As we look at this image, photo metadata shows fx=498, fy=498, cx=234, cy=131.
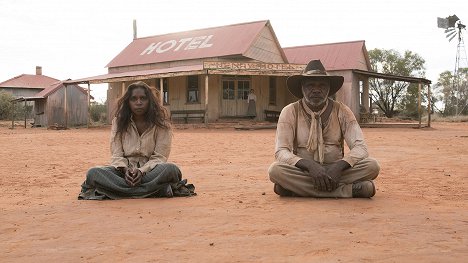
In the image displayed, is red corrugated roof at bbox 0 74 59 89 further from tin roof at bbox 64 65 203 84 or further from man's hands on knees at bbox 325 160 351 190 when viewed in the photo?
man's hands on knees at bbox 325 160 351 190

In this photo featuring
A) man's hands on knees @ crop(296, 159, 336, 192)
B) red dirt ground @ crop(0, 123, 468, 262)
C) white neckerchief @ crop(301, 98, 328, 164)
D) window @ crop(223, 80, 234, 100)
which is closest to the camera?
red dirt ground @ crop(0, 123, 468, 262)

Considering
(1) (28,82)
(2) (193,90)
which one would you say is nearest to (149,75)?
(2) (193,90)

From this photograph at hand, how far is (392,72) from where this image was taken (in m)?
42.2

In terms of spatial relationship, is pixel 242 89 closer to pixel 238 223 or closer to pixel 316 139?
pixel 316 139

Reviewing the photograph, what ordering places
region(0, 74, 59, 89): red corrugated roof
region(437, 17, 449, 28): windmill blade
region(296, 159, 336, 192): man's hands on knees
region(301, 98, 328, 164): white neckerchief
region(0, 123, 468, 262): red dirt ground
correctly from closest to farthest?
1. region(0, 123, 468, 262): red dirt ground
2. region(296, 159, 336, 192): man's hands on knees
3. region(301, 98, 328, 164): white neckerchief
4. region(437, 17, 449, 28): windmill blade
5. region(0, 74, 59, 89): red corrugated roof

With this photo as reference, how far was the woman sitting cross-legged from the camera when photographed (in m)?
5.45

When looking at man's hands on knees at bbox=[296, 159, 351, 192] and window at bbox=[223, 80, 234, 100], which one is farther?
window at bbox=[223, 80, 234, 100]

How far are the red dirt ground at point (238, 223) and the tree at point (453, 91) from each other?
34932 millimetres

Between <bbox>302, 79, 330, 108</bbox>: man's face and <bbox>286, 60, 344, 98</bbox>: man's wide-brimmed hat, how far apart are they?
0.05m

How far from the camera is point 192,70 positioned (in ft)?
69.4

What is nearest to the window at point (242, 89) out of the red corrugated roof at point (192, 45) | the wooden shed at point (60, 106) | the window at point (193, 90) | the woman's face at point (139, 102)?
the red corrugated roof at point (192, 45)

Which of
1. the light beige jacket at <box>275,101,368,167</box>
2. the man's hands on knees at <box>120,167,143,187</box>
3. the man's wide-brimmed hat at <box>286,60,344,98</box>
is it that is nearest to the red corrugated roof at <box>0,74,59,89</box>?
the man's hands on knees at <box>120,167,143,187</box>

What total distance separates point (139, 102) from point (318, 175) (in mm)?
2164

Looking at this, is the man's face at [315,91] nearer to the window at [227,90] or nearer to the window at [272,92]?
the window at [227,90]
